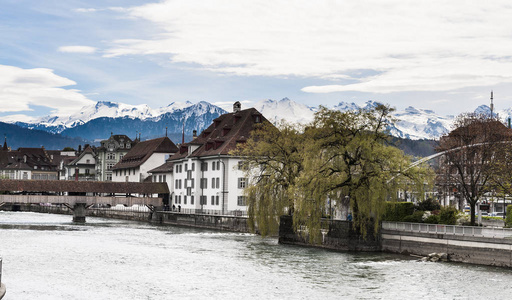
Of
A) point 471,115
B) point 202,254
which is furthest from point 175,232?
point 471,115

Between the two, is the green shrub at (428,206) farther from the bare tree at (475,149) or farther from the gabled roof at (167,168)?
the gabled roof at (167,168)

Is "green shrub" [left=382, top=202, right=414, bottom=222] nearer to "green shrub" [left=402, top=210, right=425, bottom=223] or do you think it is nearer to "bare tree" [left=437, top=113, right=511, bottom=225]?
"green shrub" [left=402, top=210, right=425, bottom=223]

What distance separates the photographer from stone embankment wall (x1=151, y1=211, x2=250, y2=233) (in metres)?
76.4

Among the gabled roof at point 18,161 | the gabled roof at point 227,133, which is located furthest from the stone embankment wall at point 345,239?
the gabled roof at point 18,161

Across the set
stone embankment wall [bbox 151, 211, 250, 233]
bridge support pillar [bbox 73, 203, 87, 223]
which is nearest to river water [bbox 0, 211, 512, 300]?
stone embankment wall [bbox 151, 211, 250, 233]

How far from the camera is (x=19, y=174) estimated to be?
192 m

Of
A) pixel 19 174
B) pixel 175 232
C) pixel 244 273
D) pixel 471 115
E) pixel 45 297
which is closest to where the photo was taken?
pixel 45 297

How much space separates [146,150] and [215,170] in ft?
140

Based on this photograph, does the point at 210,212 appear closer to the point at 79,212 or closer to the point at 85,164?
the point at 79,212

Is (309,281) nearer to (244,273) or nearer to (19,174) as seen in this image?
(244,273)

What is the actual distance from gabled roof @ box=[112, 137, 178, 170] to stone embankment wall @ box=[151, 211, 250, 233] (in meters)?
28.3

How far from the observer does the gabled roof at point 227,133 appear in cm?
8962

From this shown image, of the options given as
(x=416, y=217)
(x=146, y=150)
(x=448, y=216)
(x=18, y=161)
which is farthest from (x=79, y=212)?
(x=18, y=161)

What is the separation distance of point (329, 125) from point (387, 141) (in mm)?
4499
